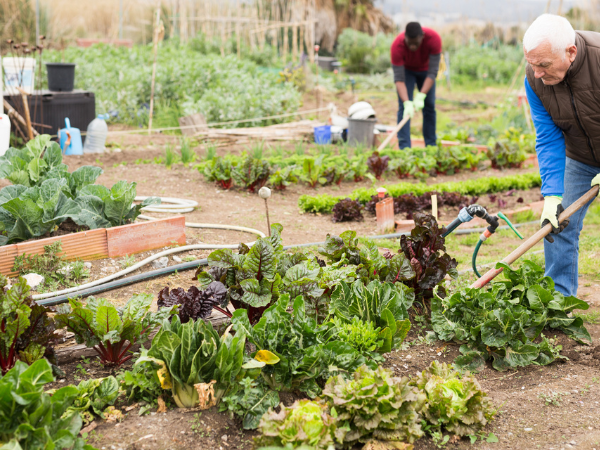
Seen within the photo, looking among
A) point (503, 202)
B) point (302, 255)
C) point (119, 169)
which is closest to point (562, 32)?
point (302, 255)

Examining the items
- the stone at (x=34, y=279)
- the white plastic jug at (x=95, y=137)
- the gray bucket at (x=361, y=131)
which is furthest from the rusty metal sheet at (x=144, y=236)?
the gray bucket at (x=361, y=131)

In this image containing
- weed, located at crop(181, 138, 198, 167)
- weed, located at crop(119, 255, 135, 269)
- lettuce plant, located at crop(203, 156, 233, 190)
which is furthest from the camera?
weed, located at crop(181, 138, 198, 167)

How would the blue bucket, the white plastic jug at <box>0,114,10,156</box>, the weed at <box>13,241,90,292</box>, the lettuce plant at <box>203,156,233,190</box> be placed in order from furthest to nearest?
1. the blue bucket
2. the lettuce plant at <box>203,156,233,190</box>
3. the white plastic jug at <box>0,114,10,156</box>
4. the weed at <box>13,241,90,292</box>

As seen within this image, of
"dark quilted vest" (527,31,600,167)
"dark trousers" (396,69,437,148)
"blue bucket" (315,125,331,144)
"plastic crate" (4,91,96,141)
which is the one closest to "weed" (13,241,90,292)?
"dark quilted vest" (527,31,600,167)

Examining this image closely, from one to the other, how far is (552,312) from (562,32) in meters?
1.57

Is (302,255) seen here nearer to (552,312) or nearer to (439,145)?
(552,312)

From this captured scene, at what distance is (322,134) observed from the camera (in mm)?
8562

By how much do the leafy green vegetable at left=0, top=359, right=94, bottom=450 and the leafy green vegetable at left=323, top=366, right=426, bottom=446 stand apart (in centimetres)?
94

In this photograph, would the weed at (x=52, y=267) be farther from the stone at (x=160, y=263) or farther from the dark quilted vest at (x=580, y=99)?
the dark quilted vest at (x=580, y=99)

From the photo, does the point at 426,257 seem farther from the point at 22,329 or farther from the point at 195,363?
the point at 22,329

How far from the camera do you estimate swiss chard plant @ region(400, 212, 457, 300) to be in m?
3.17

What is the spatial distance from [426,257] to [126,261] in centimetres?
211

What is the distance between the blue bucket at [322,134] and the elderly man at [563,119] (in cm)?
538

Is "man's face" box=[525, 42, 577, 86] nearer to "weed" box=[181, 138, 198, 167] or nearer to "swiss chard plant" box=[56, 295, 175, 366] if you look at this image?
"swiss chard plant" box=[56, 295, 175, 366]
